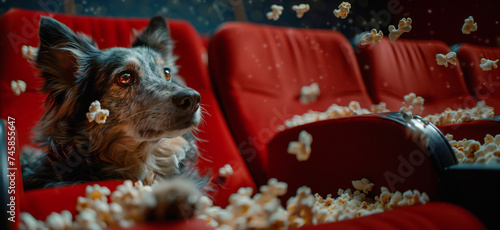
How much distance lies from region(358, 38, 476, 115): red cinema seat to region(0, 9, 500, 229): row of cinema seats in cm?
1

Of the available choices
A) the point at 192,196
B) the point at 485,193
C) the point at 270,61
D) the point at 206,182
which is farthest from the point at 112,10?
the point at 485,193

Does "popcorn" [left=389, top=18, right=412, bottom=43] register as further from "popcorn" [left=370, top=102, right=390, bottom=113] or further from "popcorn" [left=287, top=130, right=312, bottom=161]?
"popcorn" [left=370, top=102, right=390, bottom=113]

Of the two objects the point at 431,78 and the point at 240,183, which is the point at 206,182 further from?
the point at 431,78

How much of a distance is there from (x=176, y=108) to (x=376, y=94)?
5.67 feet

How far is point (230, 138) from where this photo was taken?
1494mm

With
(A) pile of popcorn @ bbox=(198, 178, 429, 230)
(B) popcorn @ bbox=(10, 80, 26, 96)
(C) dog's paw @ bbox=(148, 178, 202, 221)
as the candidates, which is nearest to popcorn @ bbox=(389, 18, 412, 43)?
(A) pile of popcorn @ bbox=(198, 178, 429, 230)

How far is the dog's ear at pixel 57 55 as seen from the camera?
0.93 meters

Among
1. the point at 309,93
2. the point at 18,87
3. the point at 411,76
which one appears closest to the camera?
the point at 18,87

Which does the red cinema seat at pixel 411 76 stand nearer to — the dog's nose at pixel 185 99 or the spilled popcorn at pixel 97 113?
the dog's nose at pixel 185 99

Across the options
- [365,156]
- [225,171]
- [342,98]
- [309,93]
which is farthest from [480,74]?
[225,171]

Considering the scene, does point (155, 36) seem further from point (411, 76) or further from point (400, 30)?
point (411, 76)

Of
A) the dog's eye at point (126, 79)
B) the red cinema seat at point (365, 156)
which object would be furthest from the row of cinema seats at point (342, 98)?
the dog's eye at point (126, 79)

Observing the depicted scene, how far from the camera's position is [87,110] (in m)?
0.97

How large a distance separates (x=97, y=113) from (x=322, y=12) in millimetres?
1856
